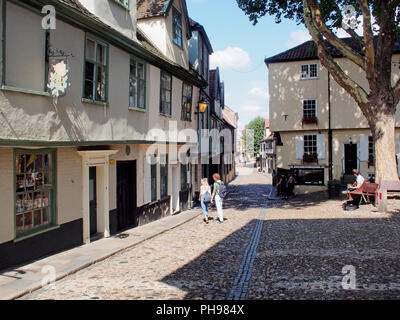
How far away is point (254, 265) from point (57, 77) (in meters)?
5.92

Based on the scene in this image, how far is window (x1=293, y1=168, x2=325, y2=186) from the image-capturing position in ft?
82.8

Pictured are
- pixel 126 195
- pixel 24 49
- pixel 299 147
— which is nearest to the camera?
pixel 24 49

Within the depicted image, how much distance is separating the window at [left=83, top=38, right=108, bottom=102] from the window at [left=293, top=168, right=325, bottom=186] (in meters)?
18.0

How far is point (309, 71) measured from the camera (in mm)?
25094

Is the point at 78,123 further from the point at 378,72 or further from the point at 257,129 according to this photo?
the point at 257,129

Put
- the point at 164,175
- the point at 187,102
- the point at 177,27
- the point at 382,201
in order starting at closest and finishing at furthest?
the point at 382,201, the point at 164,175, the point at 177,27, the point at 187,102

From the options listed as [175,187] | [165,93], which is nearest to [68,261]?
[165,93]

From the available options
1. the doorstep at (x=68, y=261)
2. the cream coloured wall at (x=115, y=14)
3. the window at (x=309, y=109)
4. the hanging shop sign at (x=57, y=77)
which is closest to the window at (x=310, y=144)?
the window at (x=309, y=109)

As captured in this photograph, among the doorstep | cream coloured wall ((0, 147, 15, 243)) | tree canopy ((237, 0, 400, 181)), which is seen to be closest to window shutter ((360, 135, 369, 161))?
tree canopy ((237, 0, 400, 181))

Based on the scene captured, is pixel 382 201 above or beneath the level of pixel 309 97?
beneath

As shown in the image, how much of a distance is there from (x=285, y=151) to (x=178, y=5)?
512 inches

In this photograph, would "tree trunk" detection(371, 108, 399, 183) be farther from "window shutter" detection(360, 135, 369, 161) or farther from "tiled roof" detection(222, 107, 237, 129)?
"tiled roof" detection(222, 107, 237, 129)

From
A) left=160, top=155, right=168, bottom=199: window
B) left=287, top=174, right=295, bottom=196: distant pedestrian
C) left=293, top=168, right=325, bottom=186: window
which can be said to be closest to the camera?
left=160, top=155, right=168, bottom=199: window

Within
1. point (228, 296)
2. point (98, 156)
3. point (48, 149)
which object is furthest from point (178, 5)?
point (228, 296)
